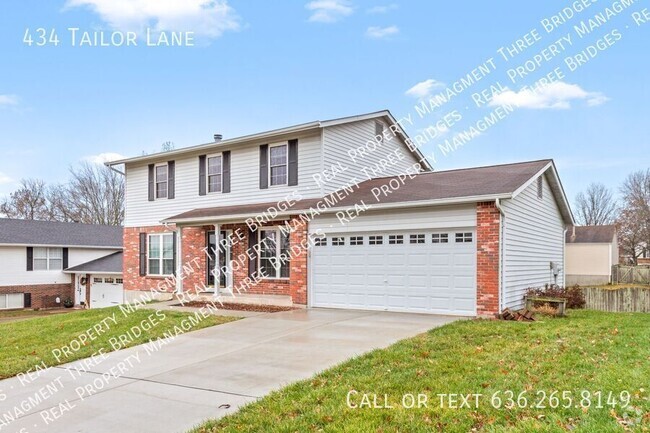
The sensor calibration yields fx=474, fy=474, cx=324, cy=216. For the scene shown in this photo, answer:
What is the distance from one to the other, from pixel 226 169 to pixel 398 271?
764cm

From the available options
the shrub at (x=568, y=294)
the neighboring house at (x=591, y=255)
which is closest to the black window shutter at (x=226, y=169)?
the shrub at (x=568, y=294)

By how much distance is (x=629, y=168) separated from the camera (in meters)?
43.9

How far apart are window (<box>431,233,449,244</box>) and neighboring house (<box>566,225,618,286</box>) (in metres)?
21.9

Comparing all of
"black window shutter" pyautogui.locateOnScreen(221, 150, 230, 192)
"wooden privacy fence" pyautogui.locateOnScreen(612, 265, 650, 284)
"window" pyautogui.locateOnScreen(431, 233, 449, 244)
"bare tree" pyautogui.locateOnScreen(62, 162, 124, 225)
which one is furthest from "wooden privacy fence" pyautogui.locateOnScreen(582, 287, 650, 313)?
"bare tree" pyautogui.locateOnScreen(62, 162, 124, 225)

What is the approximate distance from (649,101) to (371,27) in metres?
10.4

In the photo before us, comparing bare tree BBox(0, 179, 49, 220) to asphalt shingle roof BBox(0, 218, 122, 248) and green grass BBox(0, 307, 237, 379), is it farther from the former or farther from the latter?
green grass BBox(0, 307, 237, 379)

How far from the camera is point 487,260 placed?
11.1 metres

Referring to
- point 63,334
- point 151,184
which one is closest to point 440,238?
point 63,334

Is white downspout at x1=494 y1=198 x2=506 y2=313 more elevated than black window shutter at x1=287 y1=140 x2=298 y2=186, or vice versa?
black window shutter at x1=287 y1=140 x2=298 y2=186

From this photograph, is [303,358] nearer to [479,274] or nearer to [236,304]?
[479,274]

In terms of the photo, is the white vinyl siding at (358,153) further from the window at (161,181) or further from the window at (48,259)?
the window at (48,259)

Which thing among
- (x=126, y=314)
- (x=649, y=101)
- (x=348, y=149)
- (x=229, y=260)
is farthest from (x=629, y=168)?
(x=126, y=314)

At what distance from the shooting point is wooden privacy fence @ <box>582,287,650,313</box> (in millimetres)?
15016

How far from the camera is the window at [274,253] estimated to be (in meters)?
14.9
